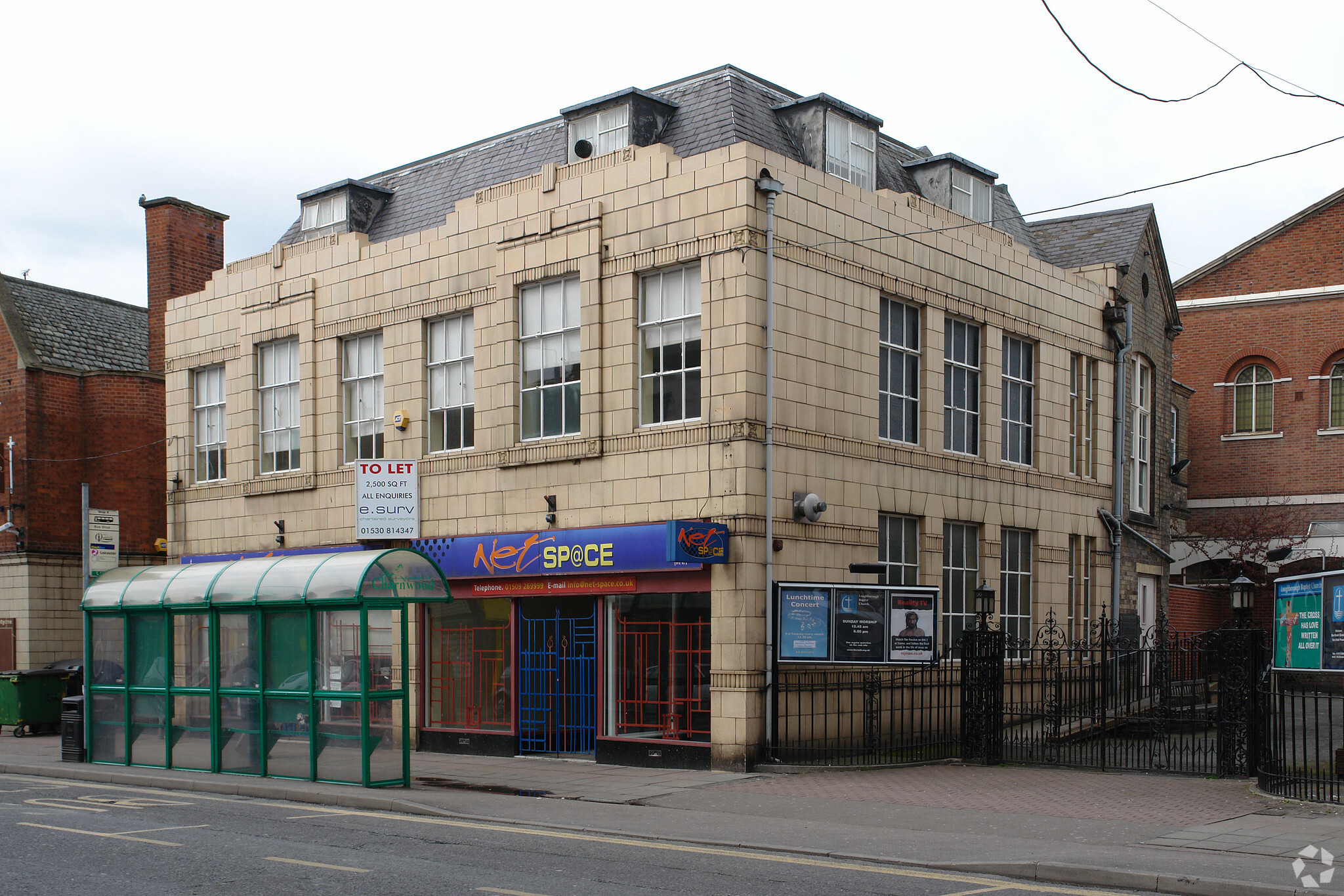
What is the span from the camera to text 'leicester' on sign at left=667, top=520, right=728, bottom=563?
16.2 m

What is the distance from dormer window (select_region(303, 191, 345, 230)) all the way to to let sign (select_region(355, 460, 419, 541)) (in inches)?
244

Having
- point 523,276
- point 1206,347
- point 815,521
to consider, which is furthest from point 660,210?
point 1206,347

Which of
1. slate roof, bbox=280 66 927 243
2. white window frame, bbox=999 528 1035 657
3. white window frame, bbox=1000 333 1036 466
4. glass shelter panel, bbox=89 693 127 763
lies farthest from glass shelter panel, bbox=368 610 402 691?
white window frame, bbox=1000 333 1036 466

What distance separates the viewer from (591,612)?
18.6m

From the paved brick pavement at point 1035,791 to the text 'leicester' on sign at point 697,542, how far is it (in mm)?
2792

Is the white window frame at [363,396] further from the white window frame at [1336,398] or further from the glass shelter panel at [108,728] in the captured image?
the white window frame at [1336,398]

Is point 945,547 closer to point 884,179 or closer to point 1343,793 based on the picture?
point 884,179

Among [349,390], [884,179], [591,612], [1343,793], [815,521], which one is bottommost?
[1343,793]

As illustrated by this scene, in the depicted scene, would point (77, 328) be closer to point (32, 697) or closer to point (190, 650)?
point (32, 697)

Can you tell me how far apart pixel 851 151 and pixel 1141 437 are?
32.5ft

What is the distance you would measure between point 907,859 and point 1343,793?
5.67 metres

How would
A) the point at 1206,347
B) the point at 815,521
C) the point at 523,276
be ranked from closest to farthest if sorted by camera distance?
the point at 815,521, the point at 523,276, the point at 1206,347

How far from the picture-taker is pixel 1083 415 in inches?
946

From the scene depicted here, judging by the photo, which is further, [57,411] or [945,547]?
[57,411]
